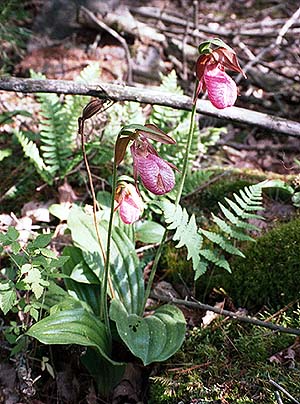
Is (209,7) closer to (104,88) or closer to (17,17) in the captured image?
(17,17)

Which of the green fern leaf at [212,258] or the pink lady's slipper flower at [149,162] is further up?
the pink lady's slipper flower at [149,162]

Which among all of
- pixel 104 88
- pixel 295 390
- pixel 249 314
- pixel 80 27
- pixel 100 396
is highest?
pixel 104 88

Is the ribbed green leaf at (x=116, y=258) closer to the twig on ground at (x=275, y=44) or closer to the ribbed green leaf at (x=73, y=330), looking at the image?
the ribbed green leaf at (x=73, y=330)

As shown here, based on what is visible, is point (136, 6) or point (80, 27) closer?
point (80, 27)

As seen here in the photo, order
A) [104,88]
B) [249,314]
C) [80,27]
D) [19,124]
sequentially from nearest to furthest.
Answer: [249,314], [104,88], [19,124], [80,27]

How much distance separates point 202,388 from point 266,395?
0.24 meters

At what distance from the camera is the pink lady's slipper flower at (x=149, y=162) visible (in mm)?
1675

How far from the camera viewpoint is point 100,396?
2105mm

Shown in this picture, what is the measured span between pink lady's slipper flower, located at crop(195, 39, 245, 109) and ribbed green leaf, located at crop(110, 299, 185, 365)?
0.91 metres

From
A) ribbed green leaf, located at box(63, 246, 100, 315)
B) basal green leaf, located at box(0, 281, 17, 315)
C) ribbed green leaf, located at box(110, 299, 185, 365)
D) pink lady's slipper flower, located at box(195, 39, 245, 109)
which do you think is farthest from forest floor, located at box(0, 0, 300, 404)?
pink lady's slipper flower, located at box(195, 39, 245, 109)

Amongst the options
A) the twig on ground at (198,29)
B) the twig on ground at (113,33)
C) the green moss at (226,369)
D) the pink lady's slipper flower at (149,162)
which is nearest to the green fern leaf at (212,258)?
the green moss at (226,369)

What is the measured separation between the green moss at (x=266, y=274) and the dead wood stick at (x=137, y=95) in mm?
526

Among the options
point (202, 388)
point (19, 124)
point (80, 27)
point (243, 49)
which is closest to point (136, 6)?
point (80, 27)

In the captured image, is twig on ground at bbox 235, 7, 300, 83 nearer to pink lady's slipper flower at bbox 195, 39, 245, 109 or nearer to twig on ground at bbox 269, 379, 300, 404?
pink lady's slipper flower at bbox 195, 39, 245, 109
